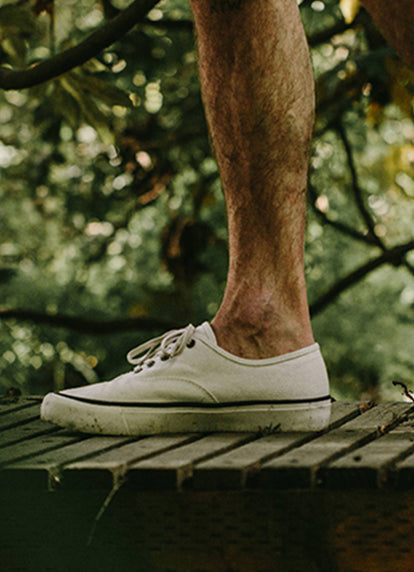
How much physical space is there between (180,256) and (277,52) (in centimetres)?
226

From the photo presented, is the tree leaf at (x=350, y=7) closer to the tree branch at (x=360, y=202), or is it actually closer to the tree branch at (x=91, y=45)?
the tree branch at (x=360, y=202)

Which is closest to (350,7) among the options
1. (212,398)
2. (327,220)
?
(327,220)

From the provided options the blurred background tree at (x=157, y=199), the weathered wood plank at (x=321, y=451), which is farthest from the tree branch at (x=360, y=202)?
the weathered wood plank at (x=321, y=451)

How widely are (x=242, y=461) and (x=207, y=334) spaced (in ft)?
1.30

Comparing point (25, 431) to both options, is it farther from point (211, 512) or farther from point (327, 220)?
point (327, 220)

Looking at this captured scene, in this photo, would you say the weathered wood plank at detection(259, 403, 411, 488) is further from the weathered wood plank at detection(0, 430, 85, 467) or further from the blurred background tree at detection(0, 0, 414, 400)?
the blurred background tree at detection(0, 0, 414, 400)

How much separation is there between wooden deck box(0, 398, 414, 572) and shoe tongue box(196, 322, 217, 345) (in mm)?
321

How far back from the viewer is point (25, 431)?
163 centimetres

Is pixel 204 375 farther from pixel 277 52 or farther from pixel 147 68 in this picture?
pixel 147 68

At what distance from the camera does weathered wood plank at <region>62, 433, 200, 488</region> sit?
121 centimetres

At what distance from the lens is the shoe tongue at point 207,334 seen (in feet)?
5.22

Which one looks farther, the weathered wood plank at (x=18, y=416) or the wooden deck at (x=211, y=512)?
the weathered wood plank at (x=18, y=416)

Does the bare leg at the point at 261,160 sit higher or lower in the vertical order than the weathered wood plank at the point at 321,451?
higher

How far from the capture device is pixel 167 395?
156 centimetres
